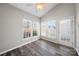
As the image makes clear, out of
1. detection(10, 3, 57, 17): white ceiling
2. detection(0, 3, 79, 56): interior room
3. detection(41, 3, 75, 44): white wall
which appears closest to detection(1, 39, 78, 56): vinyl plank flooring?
detection(0, 3, 79, 56): interior room

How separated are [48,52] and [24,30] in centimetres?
68

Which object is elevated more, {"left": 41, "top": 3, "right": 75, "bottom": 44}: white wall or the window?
{"left": 41, "top": 3, "right": 75, "bottom": 44}: white wall

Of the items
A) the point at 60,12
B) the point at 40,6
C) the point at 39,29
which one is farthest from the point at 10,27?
the point at 60,12

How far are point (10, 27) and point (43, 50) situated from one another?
2.74 feet

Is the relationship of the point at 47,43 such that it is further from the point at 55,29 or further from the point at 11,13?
the point at 11,13

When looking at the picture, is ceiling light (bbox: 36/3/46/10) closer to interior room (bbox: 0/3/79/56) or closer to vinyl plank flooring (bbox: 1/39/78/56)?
interior room (bbox: 0/3/79/56)

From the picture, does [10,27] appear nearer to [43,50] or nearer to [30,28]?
[30,28]

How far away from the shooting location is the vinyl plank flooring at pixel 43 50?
5.01 ft

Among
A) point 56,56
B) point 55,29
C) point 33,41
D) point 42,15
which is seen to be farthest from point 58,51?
point 42,15

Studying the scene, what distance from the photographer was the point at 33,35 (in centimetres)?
172

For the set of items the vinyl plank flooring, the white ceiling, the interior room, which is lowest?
the vinyl plank flooring

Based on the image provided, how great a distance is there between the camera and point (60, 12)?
5.21 feet

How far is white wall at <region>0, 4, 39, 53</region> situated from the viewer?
1.53 m

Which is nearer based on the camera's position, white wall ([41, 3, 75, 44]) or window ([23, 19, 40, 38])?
white wall ([41, 3, 75, 44])
